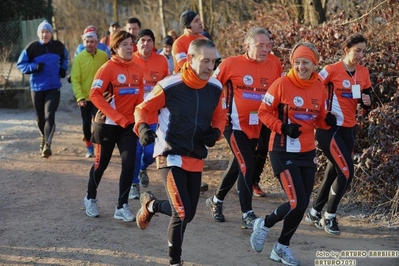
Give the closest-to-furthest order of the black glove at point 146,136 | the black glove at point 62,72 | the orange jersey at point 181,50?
1. the black glove at point 146,136
2. the orange jersey at point 181,50
3. the black glove at point 62,72

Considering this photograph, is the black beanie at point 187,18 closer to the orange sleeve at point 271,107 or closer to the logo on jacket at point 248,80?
the logo on jacket at point 248,80

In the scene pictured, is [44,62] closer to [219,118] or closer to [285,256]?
[219,118]

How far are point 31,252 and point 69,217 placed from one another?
3.81 feet

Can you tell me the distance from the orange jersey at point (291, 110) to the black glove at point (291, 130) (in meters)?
0.11

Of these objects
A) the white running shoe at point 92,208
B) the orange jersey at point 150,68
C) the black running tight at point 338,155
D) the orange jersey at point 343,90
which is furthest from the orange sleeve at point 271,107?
the orange jersey at point 150,68

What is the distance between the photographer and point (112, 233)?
6.66 m

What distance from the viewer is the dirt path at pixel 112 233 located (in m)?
6.04

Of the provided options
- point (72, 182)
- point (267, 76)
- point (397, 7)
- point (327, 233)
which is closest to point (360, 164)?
point (327, 233)

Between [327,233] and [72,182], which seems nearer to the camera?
[327,233]

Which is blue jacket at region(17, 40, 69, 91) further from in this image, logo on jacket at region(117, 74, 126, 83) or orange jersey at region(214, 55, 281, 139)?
orange jersey at region(214, 55, 281, 139)

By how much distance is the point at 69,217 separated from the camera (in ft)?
23.6

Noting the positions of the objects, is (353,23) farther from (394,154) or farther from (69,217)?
(69,217)

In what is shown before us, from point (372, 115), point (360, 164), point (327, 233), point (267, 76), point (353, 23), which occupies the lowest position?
point (327, 233)

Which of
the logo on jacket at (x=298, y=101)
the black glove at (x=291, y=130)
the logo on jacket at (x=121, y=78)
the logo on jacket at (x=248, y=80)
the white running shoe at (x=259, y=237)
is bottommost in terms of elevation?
the white running shoe at (x=259, y=237)
